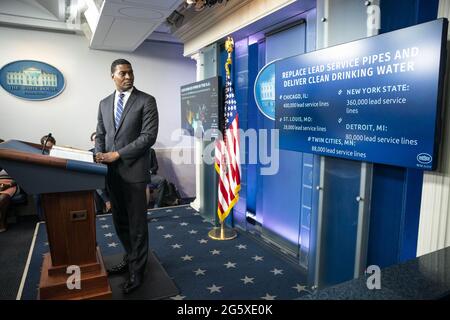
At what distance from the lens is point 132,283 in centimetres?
230

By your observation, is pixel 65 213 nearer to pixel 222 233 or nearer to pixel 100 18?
pixel 222 233

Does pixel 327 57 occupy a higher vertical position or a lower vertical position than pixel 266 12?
lower

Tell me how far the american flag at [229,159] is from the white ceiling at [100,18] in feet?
3.56

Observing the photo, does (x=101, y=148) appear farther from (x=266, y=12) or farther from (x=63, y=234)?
(x=266, y=12)

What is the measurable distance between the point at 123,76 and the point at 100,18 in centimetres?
173

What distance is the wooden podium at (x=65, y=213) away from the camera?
5.85ft

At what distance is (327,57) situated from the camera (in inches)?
77.3

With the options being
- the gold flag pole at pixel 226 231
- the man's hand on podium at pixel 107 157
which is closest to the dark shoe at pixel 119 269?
the man's hand on podium at pixel 107 157

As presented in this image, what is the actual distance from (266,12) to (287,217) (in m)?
1.88

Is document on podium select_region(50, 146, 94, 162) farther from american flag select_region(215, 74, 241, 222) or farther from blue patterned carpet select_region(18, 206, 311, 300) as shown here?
american flag select_region(215, 74, 241, 222)

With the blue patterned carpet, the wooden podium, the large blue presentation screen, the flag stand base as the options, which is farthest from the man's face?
the flag stand base

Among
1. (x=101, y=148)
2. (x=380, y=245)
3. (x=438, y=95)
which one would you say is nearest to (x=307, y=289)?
(x=380, y=245)

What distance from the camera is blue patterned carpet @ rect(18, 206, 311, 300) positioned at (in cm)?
242

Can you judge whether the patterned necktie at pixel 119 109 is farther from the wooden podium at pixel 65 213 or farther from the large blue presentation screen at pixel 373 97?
the large blue presentation screen at pixel 373 97
